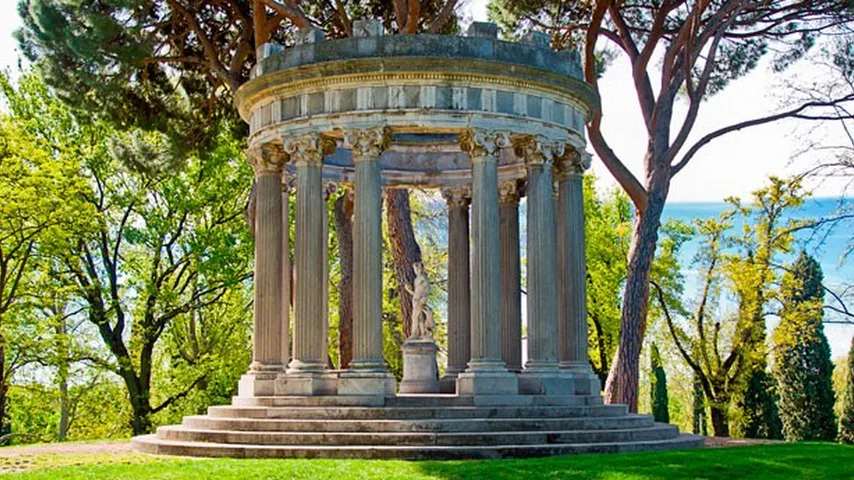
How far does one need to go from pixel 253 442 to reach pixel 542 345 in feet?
24.5

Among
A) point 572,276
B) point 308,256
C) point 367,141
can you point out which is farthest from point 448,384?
point 367,141

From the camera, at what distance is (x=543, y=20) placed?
39.8 meters

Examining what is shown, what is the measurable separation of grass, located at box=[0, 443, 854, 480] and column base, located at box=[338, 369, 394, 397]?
14.2 feet

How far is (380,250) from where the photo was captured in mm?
26531

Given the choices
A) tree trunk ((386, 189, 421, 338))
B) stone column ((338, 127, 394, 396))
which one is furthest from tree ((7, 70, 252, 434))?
stone column ((338, 127, 394, 396))

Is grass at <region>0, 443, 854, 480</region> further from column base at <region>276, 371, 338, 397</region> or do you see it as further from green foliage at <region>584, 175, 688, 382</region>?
green foliage at <region>584, 175, 688, 382</region>

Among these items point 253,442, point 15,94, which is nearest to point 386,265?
point 15,94

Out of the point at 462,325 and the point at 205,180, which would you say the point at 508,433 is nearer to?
the point at 462,325

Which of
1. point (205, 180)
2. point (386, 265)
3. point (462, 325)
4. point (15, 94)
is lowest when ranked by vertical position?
point (462, 325)

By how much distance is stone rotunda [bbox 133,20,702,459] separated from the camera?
24859mm

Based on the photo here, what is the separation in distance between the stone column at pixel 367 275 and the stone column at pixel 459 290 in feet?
22.6

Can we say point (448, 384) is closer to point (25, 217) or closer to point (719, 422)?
point (25, 217)

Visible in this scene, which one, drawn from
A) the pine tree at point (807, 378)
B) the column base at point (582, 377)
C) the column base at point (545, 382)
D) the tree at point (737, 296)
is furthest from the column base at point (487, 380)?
the pine tree at point (807, 378)

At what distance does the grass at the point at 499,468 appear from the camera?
19219mm
